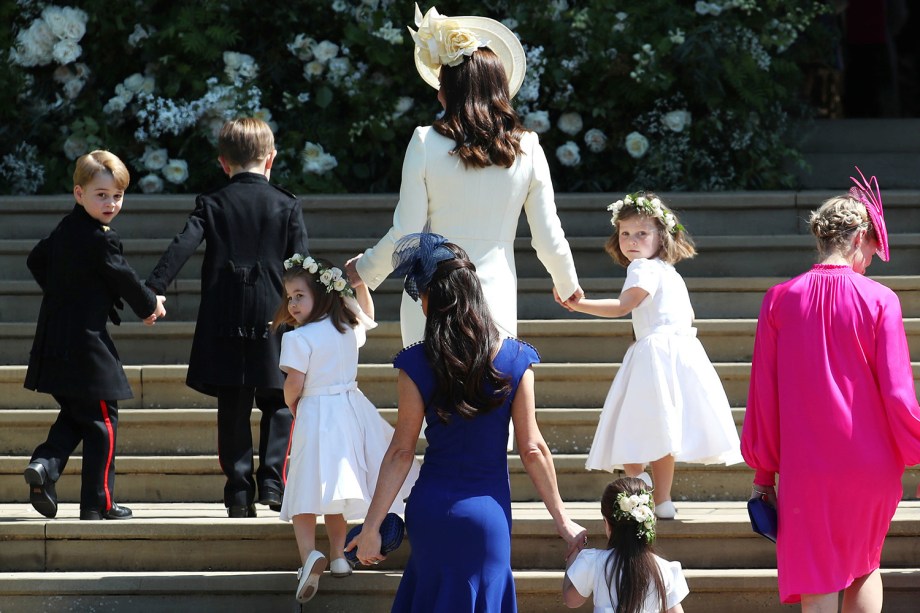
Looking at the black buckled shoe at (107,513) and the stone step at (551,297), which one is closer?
the black buckled shoe at (107,513)

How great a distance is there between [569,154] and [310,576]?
14.4 feet

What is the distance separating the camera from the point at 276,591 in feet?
18.0

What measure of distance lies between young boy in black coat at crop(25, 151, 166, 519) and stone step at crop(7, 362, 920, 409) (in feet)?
3.03

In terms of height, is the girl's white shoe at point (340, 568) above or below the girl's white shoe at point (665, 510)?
below

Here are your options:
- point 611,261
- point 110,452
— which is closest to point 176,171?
point 611,261

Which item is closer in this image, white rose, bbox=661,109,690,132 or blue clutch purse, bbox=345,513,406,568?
blue clutch purse, bbox=345,513,406,568

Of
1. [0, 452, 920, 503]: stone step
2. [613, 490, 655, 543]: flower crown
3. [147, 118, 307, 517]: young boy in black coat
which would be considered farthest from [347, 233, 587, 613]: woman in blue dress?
[0, 452, 920, 503]: stone step

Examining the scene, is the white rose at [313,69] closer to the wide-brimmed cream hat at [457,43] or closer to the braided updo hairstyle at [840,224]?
the wide-brimmed cream hat at [457,43]

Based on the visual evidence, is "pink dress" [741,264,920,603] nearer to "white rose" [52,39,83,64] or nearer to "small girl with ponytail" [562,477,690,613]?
"small girl with ponytail" [562,477,690,613]

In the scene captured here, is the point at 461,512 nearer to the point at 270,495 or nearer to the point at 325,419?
the point at 325,419

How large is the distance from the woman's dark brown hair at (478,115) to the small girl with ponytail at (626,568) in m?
1.30

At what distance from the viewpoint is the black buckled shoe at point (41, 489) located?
5.64m

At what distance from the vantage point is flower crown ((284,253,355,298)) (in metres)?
5.35

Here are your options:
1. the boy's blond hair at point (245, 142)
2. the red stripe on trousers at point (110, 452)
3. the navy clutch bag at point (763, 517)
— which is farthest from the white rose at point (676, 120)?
the navy clutch bag at point (763, 517)
